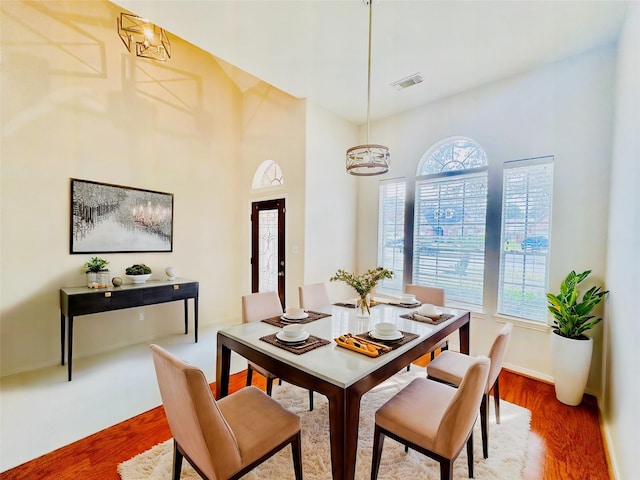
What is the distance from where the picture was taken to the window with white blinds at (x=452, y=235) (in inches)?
136

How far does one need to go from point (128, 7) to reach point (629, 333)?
4.26 meters

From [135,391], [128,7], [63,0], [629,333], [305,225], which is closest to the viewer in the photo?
[629,333]

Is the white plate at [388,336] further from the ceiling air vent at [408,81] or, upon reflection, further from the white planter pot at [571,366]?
the ceiling air vent at [408,81]

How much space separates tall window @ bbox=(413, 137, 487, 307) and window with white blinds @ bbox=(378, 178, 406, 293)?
A: 0.24 metres

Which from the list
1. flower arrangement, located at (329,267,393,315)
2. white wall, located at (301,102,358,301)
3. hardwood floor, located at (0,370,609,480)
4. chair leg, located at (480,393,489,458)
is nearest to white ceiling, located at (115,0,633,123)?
white wall, located at (301,102,358,301)

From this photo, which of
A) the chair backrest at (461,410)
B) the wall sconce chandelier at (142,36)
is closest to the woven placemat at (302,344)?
the chair backrest at (461,410)

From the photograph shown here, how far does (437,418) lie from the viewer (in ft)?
5.09

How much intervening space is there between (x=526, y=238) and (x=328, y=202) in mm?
2476

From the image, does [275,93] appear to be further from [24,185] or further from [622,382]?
[622,382]

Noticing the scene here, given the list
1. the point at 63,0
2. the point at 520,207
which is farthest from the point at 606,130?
the point at 63,0

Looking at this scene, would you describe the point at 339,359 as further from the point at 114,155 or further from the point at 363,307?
the point at 114,155

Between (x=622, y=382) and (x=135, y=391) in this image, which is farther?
(x=135, y=391)

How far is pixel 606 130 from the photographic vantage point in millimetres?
2650

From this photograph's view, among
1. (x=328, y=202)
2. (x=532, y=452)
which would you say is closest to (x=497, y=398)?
(x=532, y=452)
